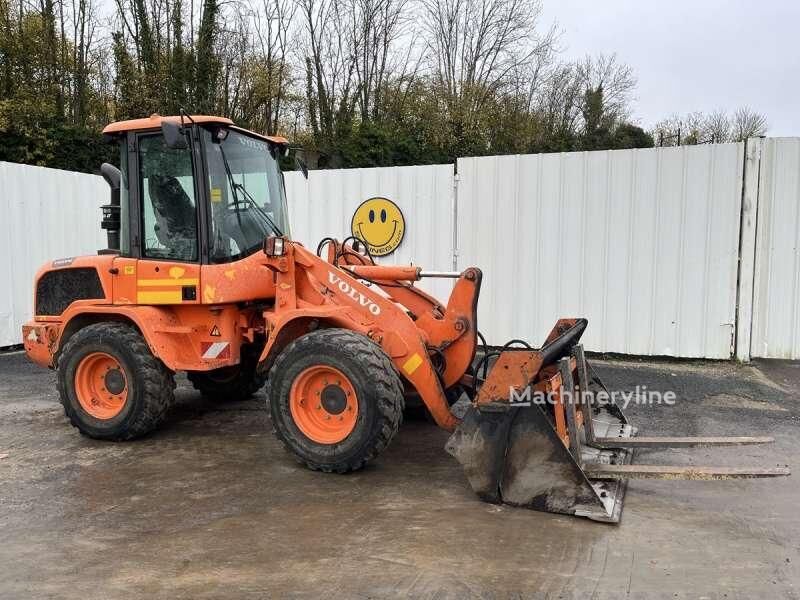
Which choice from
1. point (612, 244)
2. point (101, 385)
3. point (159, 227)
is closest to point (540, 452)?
point (159, 227)

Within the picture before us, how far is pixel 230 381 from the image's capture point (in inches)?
258

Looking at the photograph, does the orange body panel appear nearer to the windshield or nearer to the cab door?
the cab door

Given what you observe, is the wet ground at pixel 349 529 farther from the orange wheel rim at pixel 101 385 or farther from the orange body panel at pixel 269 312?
the orange body panel at pixel 269 312

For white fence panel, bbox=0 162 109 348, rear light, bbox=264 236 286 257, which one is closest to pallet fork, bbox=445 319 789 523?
rear light, bbox=264 236 286 257

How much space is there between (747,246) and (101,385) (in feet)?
23.8

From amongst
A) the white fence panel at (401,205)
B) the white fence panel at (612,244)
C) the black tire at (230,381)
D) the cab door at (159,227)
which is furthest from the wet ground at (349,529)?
the white fence panel at (401,205)

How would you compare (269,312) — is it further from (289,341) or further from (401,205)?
(401,205)

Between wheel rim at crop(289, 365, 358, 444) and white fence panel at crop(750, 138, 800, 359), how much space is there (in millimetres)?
5823

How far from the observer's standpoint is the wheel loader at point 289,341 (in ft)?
12.9

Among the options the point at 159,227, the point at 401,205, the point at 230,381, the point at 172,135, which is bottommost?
the point at 230,381

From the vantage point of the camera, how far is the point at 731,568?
3.17 metres

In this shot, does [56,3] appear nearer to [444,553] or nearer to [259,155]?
[259,155]

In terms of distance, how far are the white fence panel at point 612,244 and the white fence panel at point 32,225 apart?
5926mm

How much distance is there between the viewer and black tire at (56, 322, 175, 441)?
16.8 feet
